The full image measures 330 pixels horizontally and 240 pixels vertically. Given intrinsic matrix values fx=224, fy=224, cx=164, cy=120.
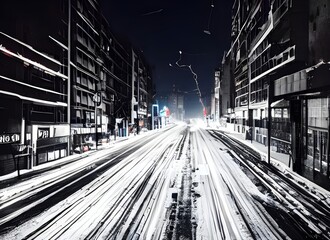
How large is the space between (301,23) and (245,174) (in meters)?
15.4

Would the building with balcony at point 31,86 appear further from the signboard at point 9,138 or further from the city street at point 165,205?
the city street at point 165,205

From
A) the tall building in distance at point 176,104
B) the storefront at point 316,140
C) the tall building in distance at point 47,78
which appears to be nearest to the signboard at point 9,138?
the tall building in distance at point 47,78

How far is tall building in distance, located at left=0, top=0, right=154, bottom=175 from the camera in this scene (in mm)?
13227

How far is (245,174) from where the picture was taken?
1198 cm

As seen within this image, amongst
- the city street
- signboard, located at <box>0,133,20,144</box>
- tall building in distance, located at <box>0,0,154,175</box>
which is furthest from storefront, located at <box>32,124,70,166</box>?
the city street

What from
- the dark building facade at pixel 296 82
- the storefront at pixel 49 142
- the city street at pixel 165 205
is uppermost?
the dark building facade at pixel 296 82

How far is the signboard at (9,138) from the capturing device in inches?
480

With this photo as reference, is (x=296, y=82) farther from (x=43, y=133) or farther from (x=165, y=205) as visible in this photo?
(x=43, y=133)

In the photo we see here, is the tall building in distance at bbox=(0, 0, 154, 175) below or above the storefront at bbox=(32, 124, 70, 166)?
above

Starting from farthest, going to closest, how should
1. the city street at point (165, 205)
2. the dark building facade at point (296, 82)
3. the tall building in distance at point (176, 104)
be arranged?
the tall building in distance at point (176, 104), the dark building facade at point (296, 82), the city street at point (165, 205)

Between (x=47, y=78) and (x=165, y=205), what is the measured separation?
16.5 metres

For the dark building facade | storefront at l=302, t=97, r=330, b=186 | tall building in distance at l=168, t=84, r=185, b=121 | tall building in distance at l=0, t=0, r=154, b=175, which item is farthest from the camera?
tall building in distance at l=168, t=84, r=185, b=121

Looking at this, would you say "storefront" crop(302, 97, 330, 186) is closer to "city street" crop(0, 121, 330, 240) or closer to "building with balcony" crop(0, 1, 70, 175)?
"city street" crop(0, 121, 330, 240)

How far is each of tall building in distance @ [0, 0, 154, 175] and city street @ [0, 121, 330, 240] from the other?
10.2ft
